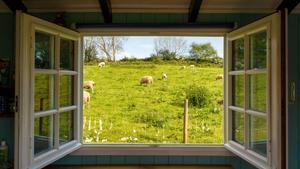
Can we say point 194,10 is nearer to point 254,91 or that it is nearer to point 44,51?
point 254,91

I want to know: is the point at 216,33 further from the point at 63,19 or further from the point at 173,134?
the point at 63,19

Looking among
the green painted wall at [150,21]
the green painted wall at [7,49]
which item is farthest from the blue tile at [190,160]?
the green painted wall at [7,49]

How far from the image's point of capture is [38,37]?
2.73 metres

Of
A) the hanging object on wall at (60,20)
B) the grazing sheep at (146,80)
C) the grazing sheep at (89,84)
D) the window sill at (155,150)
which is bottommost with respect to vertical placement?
the window sill at (155,150)

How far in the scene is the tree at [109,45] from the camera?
3.43m

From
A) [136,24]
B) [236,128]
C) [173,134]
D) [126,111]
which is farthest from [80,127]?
[236,128]

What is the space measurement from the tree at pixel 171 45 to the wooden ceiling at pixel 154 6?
0.99 ft

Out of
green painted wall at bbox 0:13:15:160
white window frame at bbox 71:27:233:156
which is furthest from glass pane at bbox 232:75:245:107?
green painted wall at bbox 0:13:15:160

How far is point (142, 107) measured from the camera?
3.45 meters

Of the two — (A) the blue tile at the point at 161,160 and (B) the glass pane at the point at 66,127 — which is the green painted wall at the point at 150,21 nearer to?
(A) the blue tile at the point at 161,160

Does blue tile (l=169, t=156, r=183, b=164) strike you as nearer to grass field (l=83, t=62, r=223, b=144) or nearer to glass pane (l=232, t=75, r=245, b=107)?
grass field (l=83, t=62, r=223, b=144)

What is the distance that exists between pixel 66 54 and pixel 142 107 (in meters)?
0.94

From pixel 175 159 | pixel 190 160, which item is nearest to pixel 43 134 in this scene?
pixel 175 159

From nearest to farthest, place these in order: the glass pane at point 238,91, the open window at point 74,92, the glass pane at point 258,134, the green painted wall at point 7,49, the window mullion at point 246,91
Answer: the open window at point 74,92, the glass pane at point 258,134, the window mullion at point 246,91, the glass pane at point 238,91, the green painted wall at point 7,49
